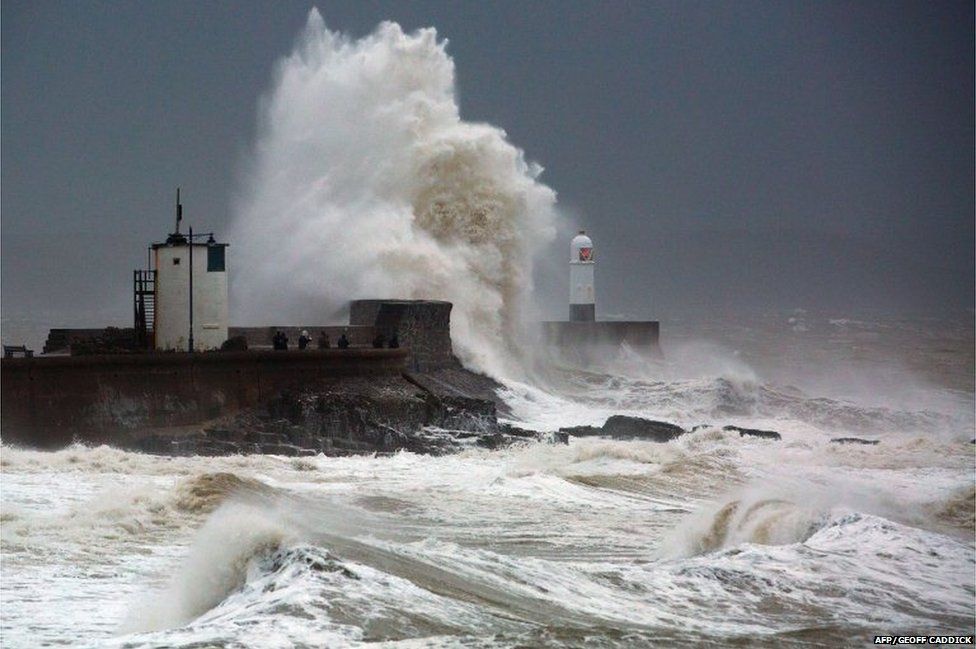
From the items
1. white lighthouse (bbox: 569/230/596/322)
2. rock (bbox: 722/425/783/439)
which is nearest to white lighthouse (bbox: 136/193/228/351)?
rock (bbox: 722/425/783/439)

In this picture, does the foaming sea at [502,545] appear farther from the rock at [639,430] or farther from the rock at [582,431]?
the rock at [582,431]

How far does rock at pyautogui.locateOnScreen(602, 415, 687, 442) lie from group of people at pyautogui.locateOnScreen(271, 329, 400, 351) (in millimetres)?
2924

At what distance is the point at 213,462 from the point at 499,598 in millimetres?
7801

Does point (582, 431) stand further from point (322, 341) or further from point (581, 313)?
point (581, 313)

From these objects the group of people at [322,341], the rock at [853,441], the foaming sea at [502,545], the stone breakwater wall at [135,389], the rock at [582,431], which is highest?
the group of people at [322,341]

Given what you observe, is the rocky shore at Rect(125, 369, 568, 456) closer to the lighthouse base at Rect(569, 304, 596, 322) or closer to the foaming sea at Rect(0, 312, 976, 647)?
the foaming sea at Rect(0, 312, 976, 647)

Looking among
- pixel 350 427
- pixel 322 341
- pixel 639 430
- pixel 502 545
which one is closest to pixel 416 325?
pixel 322 341

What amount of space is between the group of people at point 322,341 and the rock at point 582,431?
2.41 meters

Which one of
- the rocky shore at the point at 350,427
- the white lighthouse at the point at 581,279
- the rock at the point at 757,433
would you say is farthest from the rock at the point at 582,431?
the white lighthouse at the point at 581,279

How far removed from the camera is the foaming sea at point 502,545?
7.95m

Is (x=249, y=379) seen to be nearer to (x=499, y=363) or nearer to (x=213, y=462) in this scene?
(x=213, y=462)

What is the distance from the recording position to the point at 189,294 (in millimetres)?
17891

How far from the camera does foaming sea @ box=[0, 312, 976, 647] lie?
26.1ft

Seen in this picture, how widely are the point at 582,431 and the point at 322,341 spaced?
3.48m
